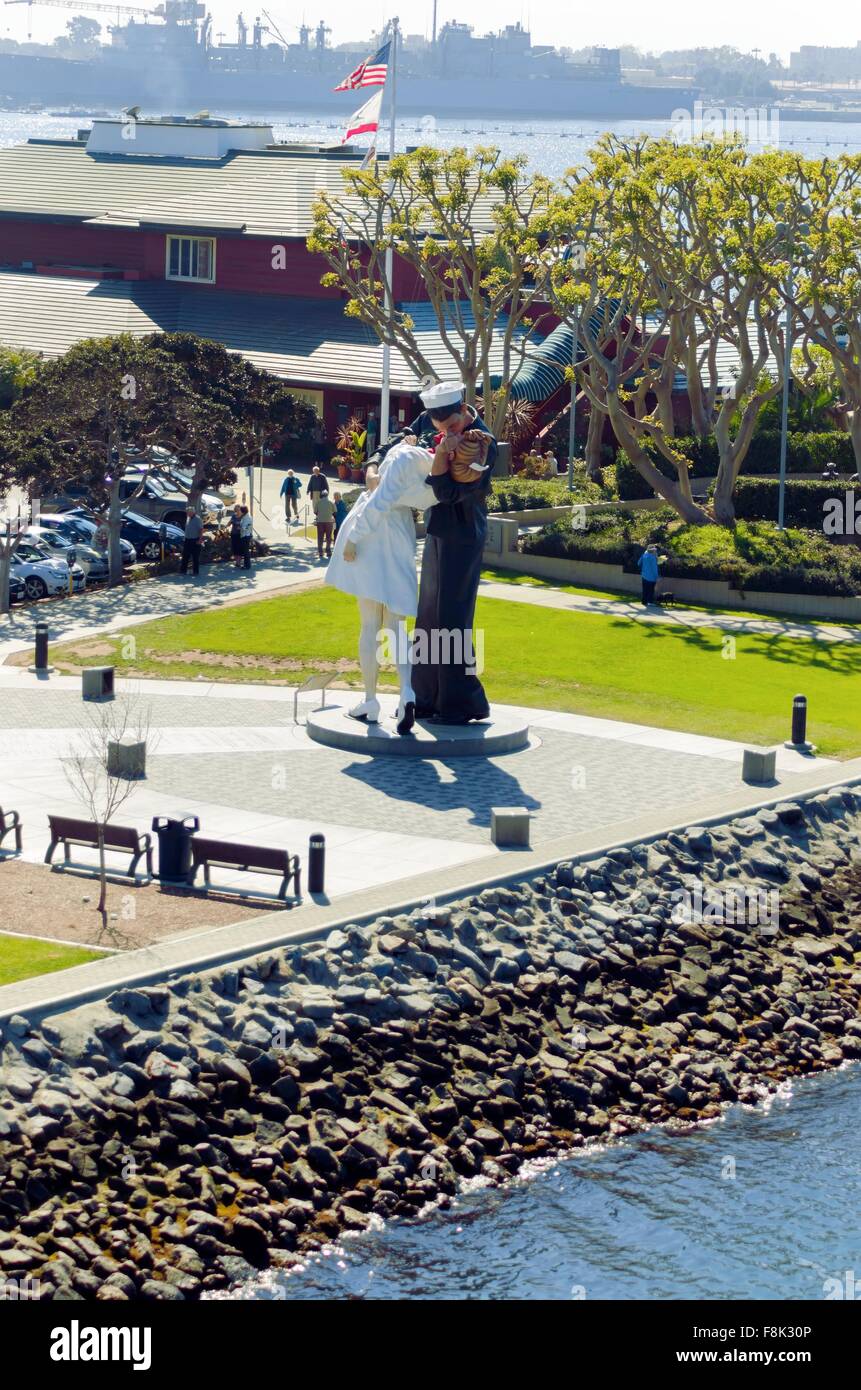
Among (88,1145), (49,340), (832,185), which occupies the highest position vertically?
(832,185)

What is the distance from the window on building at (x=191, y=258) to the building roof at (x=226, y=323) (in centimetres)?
56

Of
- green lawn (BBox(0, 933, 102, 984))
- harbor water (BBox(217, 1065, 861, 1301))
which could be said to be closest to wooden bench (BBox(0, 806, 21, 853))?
green lawn (BBox(0, 933, 102, 984))

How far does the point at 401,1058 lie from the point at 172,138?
64.4m

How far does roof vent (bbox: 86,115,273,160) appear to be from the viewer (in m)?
77.1

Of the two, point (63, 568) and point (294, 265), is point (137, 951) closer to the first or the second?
point (63, 568)

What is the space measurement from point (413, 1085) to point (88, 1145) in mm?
3576

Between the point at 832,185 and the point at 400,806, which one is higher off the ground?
the point at 832,185

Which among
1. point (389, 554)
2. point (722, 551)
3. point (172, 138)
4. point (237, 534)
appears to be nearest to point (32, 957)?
point (389, 554)

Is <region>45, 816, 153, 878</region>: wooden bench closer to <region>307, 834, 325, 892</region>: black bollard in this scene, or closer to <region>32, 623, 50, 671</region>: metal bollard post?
<region>307, 834, 325, 892</region>: black bollard

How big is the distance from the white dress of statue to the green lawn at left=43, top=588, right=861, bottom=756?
4784 mm

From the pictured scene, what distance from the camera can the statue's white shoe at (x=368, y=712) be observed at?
29156 mm

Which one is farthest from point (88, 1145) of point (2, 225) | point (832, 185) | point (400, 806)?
point (2, 225)

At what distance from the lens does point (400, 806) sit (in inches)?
1020

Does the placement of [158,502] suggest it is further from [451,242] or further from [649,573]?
[649,573]
